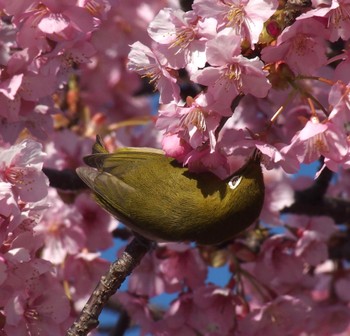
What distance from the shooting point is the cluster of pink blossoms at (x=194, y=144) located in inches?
114

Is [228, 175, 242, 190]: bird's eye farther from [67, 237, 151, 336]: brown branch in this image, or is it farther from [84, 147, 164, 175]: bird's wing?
[67, 237, 151, 336]: brown branch

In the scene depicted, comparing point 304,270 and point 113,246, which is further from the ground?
point 113,246

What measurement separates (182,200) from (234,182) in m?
0.19

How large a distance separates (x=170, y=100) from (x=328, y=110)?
55 cm

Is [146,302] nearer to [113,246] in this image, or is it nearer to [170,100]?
[113,246]

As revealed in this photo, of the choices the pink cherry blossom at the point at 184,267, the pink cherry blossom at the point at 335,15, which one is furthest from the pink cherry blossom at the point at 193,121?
the pink cherry blossom at the point at 184,267

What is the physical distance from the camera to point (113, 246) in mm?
4480

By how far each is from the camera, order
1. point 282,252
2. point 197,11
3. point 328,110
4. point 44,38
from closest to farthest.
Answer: point 197,11 → point 328,110 → point 44,38 → point 282,252

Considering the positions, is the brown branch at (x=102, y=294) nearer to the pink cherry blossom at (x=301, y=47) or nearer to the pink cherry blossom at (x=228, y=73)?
the pink cherry blossom at (x=228, y=73)

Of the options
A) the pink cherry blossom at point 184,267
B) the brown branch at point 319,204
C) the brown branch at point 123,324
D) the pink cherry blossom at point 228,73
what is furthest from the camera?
the brown branch at point 123,324

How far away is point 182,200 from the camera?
10.1 feet

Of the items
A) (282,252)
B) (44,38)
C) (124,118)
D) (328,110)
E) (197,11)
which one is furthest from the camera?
(124,118)

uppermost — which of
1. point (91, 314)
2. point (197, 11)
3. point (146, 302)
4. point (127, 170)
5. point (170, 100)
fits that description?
point (197, 11)

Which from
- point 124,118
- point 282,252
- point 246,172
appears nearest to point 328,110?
point 246,172
